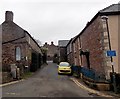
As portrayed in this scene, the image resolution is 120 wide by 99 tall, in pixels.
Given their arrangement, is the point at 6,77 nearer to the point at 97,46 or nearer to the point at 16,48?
the point at 97,46

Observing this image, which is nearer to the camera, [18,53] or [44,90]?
[44,90]

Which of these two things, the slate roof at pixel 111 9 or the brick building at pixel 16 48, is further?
the brick building at pixel 16 48


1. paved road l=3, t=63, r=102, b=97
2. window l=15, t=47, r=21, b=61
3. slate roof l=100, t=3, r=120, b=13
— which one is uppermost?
slate roof l=100, t=3, r=120, b=13

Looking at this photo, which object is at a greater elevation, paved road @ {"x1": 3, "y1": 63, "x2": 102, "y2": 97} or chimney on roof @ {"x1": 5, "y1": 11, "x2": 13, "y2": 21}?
chimney on roof @ {"x1": 5, "y1": 11, "x2": 13, "y2": 21}

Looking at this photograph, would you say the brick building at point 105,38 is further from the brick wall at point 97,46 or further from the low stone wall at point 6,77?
→ the low stone wall at point 6,77

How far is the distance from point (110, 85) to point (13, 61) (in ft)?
59.2

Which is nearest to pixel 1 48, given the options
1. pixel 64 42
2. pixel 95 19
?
pixel 95 19

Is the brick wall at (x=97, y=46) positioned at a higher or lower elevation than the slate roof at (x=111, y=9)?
lower

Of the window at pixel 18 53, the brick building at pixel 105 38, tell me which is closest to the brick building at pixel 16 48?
the window at pixel 18 53

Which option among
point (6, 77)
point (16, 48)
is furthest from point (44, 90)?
point (16, 48)

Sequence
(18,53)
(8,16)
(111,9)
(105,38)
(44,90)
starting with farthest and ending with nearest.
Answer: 1. (8,16)
2. (18,53)
3. (111,9)
4. (105,38)
5. (44,90)

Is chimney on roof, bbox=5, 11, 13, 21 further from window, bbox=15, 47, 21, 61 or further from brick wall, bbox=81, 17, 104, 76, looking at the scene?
brick wall, bbox=81, 17, 104, 76

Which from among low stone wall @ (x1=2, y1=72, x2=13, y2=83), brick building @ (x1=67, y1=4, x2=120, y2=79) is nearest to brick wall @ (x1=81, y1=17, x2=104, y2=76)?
brick building @ (x1=67, y1=4, x2=120, y2=79)

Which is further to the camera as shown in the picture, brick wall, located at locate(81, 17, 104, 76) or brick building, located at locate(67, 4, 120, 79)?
brick wall, located at locate(81, 17, 104, 76)
